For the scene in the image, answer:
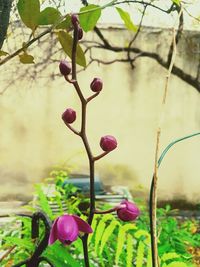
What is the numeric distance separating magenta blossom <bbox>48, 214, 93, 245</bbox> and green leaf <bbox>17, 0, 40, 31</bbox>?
0.21 meters

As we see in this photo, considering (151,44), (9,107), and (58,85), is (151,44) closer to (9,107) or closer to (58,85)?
(58,85)

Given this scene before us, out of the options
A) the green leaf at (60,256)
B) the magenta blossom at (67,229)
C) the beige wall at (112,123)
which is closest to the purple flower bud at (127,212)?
the magenta blossom at (67,229)

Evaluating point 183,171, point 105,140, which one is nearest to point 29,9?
point 105,140

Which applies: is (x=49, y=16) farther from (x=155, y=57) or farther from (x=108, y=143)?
(x=155, y=57)

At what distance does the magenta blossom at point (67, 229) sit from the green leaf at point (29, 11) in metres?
0.21

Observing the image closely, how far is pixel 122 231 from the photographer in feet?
3.03

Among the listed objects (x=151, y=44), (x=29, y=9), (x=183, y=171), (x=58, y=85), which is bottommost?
(x=183, y=171)

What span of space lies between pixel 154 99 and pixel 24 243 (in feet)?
15.0

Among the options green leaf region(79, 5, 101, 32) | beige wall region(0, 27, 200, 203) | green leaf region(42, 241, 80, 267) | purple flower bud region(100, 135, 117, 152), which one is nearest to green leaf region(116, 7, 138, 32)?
green leaf region(79, 5, 101, 32)

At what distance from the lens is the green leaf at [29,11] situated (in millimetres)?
539

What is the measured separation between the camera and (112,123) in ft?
17.1

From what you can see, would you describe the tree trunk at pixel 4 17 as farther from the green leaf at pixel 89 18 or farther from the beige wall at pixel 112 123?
the beige wall at pixel 112 123

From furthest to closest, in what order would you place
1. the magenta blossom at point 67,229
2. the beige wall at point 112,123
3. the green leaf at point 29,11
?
the beige wall at point 112,123
the green leaf at point 29,11
the magenta blossom at point 67,229

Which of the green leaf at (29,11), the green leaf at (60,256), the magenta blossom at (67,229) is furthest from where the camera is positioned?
the green leaf at (60,256)
